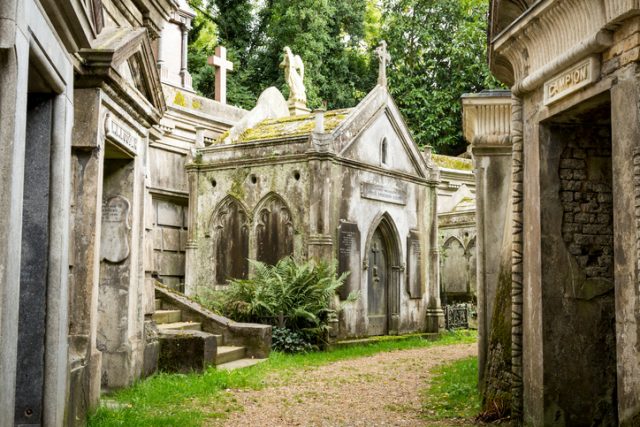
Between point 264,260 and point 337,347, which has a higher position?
point 264,260

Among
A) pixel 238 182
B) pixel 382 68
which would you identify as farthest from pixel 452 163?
pixel 238 182

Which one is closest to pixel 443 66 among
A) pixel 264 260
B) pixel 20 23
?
pixel 264 260

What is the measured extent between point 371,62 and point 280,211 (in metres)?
19.8

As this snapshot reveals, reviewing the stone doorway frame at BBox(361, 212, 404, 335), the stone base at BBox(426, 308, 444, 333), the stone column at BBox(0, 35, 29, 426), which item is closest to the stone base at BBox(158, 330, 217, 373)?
the stone column at BBox(0, 35, 29, 426)

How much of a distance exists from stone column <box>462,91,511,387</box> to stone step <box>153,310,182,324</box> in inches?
202

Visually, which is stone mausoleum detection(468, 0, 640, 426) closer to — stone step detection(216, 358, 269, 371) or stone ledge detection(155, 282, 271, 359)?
stone step detection(216, 358, 269, 371)

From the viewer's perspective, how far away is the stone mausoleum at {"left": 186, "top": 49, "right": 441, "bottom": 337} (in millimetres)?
15016

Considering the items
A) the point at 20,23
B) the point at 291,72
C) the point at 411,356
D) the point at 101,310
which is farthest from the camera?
the point at 291,72

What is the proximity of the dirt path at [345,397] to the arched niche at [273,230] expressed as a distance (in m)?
3.08

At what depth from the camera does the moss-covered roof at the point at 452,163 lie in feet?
85.0

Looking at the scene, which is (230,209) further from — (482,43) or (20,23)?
(482,43)

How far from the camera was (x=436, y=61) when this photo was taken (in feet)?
110

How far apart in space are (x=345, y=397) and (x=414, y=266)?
839 centimetres

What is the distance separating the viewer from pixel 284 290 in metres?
14.1
